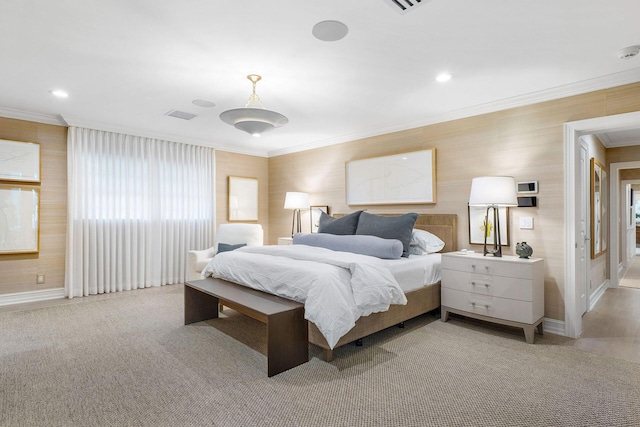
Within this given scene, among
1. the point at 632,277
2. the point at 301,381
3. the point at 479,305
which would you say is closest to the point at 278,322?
the point at 301,381

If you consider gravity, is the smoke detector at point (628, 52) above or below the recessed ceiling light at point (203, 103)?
below

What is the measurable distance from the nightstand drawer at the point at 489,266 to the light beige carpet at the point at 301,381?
60 centimetres

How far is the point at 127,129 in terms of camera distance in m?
4.99

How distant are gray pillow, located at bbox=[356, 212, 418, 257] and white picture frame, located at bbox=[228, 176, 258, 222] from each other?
2.98 m

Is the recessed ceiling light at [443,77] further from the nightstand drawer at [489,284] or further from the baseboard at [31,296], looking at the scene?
the baseboard at [31,296]

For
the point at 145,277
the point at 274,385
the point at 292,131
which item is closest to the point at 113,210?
the point at 145,277

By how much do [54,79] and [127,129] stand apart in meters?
1.78

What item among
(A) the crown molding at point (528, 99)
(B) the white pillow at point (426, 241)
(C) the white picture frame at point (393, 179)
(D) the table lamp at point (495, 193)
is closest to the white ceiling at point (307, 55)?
(A) the crown molding at point (528, 99)

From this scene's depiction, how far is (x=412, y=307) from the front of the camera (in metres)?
3.39

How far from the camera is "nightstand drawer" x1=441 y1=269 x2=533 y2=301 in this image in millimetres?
3064

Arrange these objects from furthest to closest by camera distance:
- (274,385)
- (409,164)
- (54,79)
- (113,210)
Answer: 1. (113,210)
2. (409,164)
3. (54,79)
4. (274,385)

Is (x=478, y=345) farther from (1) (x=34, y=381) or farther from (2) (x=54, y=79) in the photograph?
(2) (x=54, y=79)

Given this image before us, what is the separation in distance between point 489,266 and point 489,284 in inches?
6.8

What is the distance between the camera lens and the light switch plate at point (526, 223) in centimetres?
351
